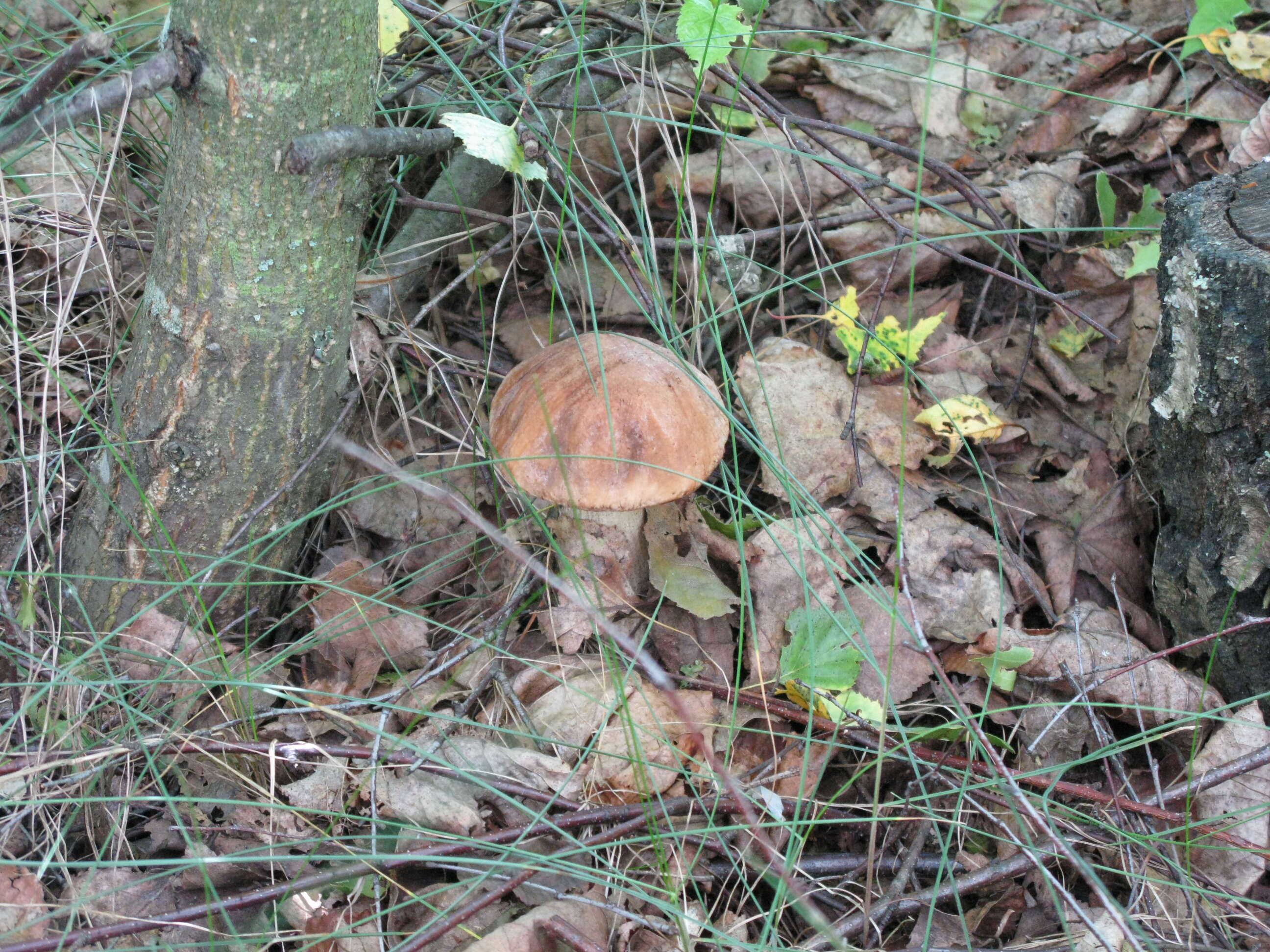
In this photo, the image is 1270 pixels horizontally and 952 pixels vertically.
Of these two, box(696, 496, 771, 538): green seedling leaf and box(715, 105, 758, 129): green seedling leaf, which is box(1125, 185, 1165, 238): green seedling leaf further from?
box(696, 496, 771, 538): green seedling leaf

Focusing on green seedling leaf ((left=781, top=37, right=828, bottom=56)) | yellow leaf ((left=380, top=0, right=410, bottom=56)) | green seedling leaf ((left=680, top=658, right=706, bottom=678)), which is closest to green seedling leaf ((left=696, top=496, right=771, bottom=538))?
green seedling leaf ((left=680, top=658, right=706, bottom=678))

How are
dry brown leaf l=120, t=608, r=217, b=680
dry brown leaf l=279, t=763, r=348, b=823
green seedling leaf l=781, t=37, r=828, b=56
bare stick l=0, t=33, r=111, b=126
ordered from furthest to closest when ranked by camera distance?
green seedling leaf l=781, t=37, r=828, b=56, dry brown leaf l=120, t=608, r=217, b=680, dry brown leaf l=279, t=763, r=348, b=823, bare stick l=0, t=33, r=111, b=126

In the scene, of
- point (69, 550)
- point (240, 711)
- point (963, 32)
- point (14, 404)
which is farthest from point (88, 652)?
point (963, 32)

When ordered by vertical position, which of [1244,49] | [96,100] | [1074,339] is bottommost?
[1074,339]

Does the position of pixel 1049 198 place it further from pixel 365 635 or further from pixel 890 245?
pixel 365 635

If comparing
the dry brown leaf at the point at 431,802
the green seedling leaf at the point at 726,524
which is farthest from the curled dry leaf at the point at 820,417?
the dry brown leaf at the point at 431,802

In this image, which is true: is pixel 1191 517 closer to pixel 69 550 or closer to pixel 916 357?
pixel 916 357

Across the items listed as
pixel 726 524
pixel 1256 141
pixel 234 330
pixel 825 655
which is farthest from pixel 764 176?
pixel 234 330
